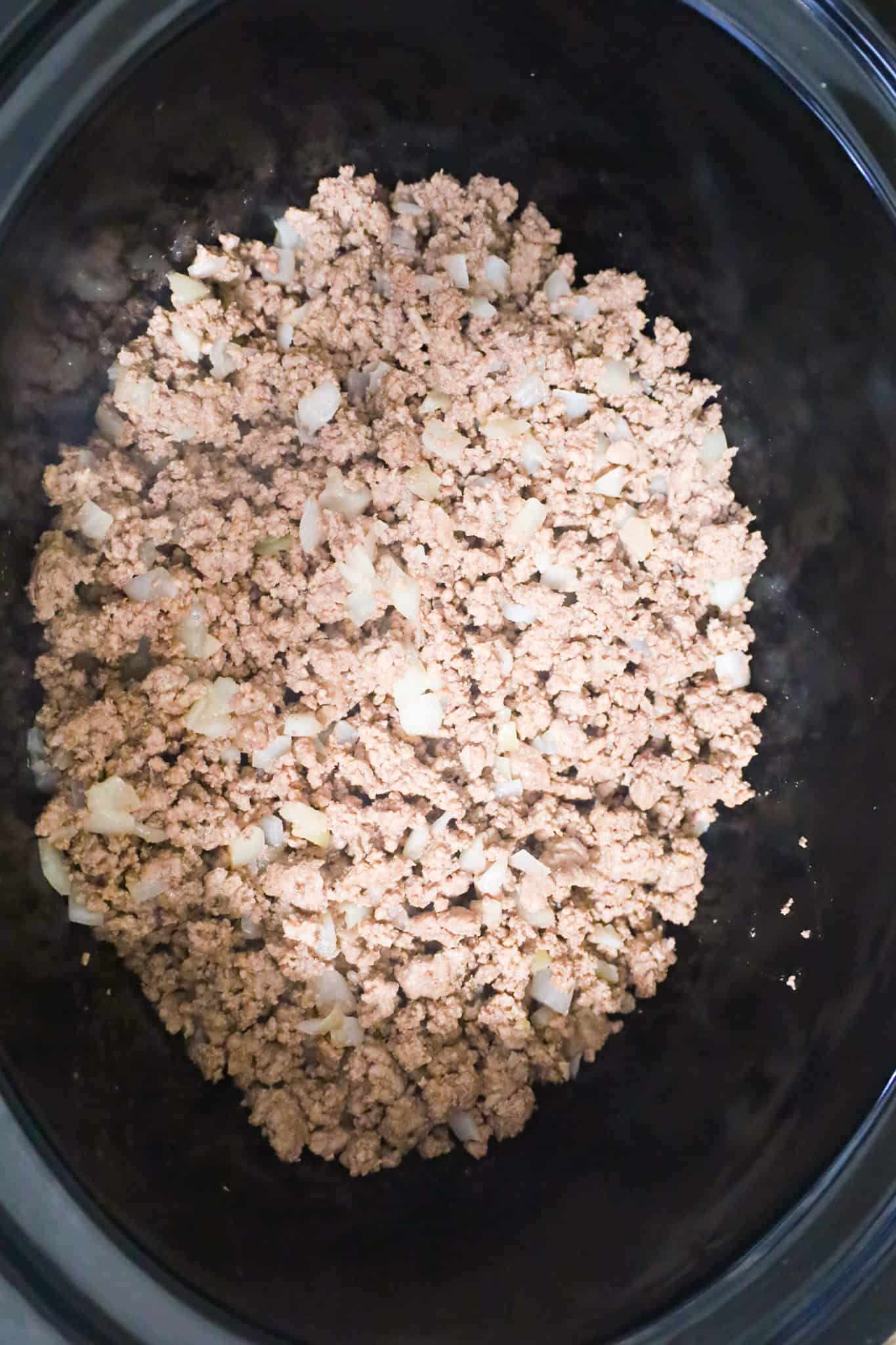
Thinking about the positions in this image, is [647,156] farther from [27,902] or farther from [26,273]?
[27,902]

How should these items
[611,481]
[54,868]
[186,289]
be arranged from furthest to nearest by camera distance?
[611,481], [186,289], [54,868]

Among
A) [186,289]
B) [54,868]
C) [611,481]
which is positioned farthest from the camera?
[611,481]

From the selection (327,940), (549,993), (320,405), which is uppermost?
(320,405)

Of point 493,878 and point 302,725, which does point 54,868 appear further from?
point 493,878

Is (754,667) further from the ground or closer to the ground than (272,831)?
further from the ground

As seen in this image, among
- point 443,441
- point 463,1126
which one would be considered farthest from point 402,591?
point 463,1126

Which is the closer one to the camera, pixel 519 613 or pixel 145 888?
pixel 145 888

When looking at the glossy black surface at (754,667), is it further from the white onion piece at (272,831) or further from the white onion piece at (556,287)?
the white onion piece at (272,831)
